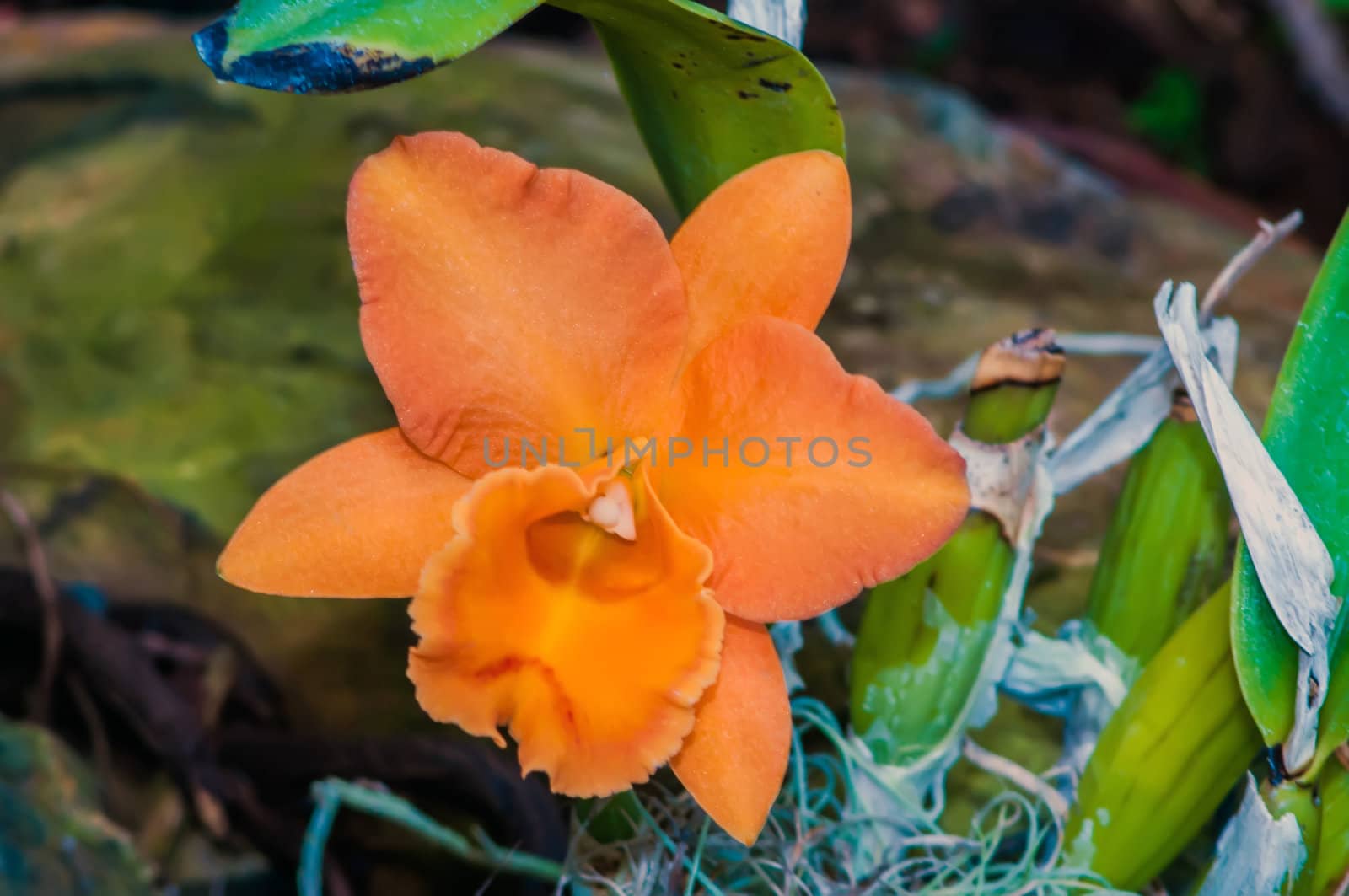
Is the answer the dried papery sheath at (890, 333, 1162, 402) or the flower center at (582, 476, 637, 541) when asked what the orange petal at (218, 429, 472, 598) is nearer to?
the flower center at (582, 476, 637, 541)

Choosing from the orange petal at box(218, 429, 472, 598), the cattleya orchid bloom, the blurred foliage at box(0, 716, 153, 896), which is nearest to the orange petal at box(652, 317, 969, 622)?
the cattleya orchid bloom

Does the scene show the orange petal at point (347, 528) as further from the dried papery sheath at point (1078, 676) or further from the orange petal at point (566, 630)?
the dried papery sheath at point (1078, 676)

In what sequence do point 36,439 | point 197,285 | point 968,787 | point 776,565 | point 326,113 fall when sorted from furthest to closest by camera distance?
point 326,113
point 197,285
point 36,439
point 968,787
point 776,565

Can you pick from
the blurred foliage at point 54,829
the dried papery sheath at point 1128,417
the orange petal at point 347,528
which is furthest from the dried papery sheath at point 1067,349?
the blurred foliage at point 54,829

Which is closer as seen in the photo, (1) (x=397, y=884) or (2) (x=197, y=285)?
(1) (x=397, y=884)

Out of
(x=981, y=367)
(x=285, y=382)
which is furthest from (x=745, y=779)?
(x=285, y=382)

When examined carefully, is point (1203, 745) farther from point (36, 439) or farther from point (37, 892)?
point (36, 439)

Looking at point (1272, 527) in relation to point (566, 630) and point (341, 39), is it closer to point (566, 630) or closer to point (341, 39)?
point (566, 630)
